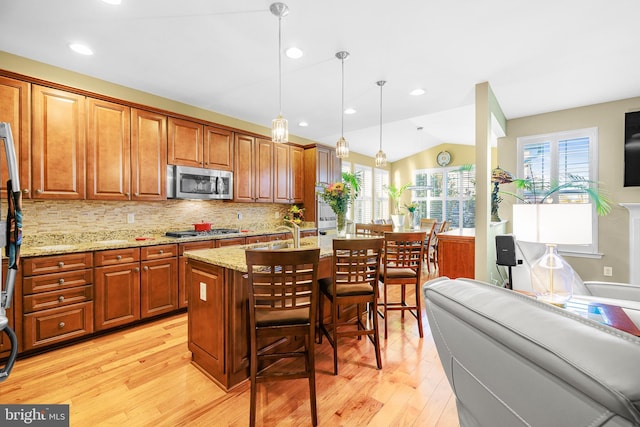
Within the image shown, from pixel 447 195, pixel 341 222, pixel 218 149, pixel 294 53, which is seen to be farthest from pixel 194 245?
pixel 447 195


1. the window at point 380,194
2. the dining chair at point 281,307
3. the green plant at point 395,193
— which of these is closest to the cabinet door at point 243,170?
the dining chair at point 281,307

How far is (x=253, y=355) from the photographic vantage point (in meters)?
1.61

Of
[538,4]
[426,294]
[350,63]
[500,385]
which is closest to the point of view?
[500,385]

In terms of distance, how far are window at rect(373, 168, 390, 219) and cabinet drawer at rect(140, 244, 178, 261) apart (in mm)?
5943

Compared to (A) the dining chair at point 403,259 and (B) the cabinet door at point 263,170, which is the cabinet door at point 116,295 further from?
(A) the dining chair at point 403,259

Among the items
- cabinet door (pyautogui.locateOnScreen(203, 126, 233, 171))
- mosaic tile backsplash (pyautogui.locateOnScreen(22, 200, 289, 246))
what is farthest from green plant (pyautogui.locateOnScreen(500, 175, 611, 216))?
mosaic tile backsplash (pyautogui.locateOnScreen(22, 200, 289, 246))

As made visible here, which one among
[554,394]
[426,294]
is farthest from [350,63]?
[554,394]

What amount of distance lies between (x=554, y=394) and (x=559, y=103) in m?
4.94

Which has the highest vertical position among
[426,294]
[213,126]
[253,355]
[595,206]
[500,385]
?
[213,126]

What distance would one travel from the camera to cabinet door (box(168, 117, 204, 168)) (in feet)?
11.5

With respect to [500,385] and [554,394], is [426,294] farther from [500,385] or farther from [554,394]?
[554,394]

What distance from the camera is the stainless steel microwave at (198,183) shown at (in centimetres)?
352

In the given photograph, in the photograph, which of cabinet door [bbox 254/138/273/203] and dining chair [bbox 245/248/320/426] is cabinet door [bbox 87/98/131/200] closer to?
cabinet door [bbox 254/138/273/203]

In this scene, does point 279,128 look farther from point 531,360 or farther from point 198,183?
point 531,360
